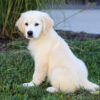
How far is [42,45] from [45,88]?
68 centimetres

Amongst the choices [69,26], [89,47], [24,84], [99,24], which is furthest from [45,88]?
[99,24]

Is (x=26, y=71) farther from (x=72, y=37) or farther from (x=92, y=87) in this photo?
(x=72, y=37)

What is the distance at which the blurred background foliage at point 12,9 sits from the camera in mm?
6965

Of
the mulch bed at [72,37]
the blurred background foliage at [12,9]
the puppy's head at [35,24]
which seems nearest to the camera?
the puppy's head at [35,24]

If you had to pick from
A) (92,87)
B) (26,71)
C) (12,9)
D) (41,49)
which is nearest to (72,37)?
(12,9)

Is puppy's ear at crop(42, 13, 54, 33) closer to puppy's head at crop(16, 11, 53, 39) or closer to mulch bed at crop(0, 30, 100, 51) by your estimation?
puppy's head at crop(16, 11, 53, 39)

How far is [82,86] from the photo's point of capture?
4.38 metres

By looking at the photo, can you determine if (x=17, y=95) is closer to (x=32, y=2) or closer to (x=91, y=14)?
(x=32, y=2)

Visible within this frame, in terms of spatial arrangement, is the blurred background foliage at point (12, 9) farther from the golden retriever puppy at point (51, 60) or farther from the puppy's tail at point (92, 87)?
the puppy's tail at point (92, 87)

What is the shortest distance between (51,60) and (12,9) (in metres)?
3.13

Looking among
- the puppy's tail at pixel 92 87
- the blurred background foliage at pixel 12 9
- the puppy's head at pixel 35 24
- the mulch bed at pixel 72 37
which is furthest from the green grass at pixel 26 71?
the puppy's head at pixel 35 24

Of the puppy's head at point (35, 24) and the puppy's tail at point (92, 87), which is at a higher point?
the puppy's head at point (35, 24)

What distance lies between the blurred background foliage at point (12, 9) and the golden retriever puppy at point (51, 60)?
91.8 inches

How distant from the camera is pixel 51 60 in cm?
448
